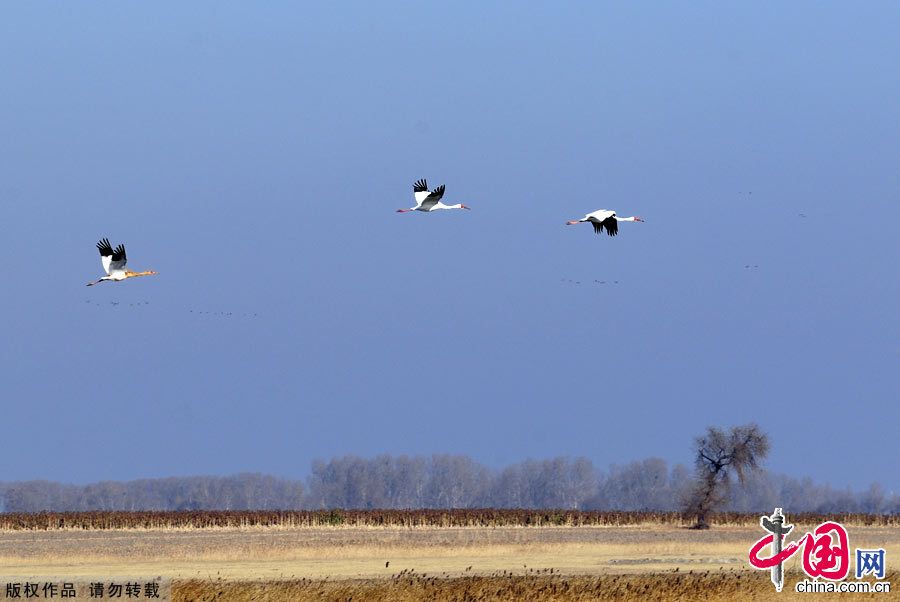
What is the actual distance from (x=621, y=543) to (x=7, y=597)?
3436 cm

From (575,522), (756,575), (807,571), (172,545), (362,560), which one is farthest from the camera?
(575,522)

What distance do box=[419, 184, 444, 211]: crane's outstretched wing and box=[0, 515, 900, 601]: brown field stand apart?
426 inches

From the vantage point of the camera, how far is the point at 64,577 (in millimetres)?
42406

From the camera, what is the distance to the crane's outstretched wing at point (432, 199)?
44406 mm

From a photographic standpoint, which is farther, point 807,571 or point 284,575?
Result: point 284,575

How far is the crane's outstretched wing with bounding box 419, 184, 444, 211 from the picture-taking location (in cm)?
4441

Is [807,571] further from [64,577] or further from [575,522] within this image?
[575,522]

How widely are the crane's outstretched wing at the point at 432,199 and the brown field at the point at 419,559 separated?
426 inches

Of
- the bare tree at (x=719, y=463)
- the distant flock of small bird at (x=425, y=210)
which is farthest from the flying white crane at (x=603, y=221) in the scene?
the bare tree at (x=719, y=463)

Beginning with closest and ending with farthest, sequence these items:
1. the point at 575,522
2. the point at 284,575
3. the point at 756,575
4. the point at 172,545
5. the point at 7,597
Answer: the point at 7,597
the point at 756,575
the point at 284,575
the point at 172,545
the point at 575,522

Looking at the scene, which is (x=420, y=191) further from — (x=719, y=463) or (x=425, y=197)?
(x=719, y=463)

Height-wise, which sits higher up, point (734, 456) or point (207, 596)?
point (734, 456)

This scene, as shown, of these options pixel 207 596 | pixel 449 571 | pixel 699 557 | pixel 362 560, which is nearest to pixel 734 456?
pixel 699 557

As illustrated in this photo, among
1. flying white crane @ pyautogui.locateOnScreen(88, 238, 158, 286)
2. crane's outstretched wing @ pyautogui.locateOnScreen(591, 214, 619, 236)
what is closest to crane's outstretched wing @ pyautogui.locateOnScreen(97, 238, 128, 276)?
flying white crane @ pyautogui.locateOnScreen(88, 238, 158, 286)
